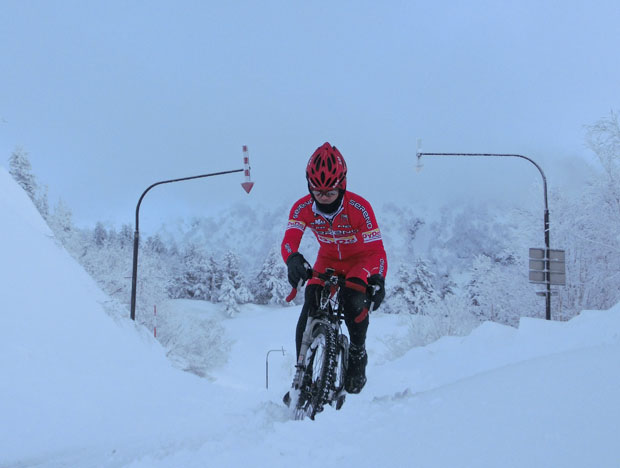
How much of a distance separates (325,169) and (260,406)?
2825 millimetres

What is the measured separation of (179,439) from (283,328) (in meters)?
45.4

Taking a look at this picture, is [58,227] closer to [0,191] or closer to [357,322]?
[0,191]

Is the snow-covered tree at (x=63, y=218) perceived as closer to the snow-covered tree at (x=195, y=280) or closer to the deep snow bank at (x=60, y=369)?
the snow-covered tree at (x=195, y=280)

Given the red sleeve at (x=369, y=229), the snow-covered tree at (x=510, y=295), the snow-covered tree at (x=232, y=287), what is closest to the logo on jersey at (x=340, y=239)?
the red sleeve at (x=369, y=229)

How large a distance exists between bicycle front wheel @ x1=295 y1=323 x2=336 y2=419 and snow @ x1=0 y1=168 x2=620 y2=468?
0.28 metres

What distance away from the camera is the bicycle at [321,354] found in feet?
12.9

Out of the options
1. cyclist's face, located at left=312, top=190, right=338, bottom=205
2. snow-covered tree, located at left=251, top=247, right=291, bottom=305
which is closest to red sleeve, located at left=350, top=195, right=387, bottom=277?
cyclist's face, located at left=312, top=190, right=338, bottom=205

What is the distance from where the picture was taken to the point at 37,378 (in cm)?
437

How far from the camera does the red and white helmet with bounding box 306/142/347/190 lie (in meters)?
4.04

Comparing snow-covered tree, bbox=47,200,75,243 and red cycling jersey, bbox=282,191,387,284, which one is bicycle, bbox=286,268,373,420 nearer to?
red cycling jersey, bbox=282,191,387,284

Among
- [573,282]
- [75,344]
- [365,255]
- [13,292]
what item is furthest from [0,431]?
[573,282]

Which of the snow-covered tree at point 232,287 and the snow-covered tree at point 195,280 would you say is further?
the snow-covered tree at point 195,280

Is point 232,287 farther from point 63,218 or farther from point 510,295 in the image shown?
point 510,295

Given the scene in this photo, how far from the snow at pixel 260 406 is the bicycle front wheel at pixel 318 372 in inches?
11.1
